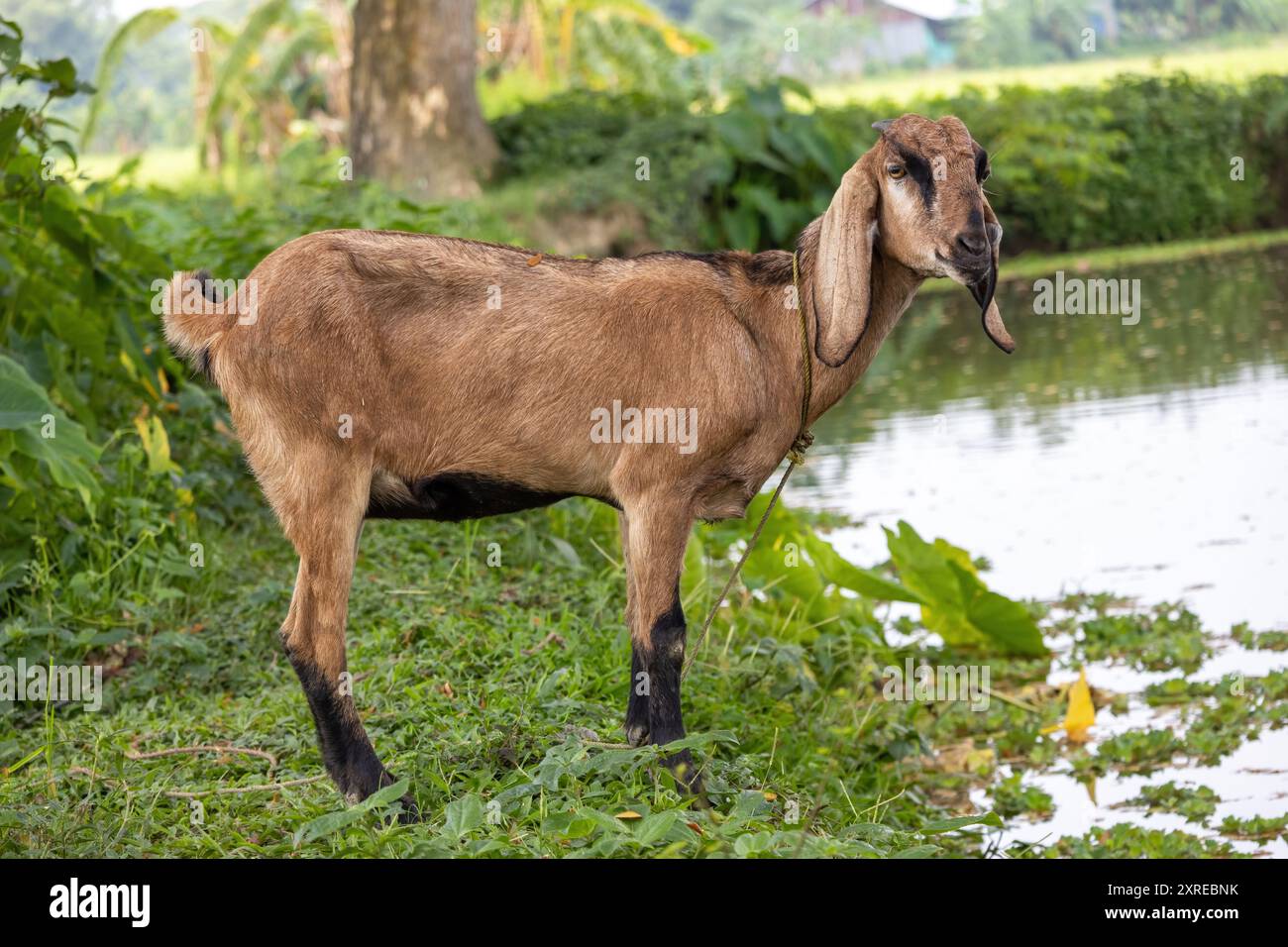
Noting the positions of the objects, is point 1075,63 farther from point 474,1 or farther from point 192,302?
point 192,302

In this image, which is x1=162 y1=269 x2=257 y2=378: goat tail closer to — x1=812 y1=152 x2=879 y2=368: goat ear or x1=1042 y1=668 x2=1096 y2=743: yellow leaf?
x1=812 y1=152 x2=879 y2=368: goat ear

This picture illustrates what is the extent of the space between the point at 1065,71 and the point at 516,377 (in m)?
31.9

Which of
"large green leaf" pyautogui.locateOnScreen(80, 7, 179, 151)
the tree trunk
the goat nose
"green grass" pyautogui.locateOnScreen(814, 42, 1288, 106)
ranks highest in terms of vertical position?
"green grass" pyautogui.locateOnScreen(814, 42, 1288, 106)

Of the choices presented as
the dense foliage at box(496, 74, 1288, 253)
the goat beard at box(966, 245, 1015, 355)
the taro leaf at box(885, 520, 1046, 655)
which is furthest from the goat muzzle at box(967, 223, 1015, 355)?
the dense foliage at box(496, 74, 1288, 253)

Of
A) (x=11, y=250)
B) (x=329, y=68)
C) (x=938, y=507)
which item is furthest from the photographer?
(x=329, y=68)

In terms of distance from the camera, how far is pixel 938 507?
9234mm

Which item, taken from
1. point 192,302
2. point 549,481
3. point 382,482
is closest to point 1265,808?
point 549,481

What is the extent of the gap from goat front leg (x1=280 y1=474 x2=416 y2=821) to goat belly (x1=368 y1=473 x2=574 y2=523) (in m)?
0.14

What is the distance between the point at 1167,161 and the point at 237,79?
12882mm

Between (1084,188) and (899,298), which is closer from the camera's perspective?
(899,298)

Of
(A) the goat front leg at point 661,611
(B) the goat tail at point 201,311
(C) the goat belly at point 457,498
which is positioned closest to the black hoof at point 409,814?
(A) the goat front leg at point 661,611

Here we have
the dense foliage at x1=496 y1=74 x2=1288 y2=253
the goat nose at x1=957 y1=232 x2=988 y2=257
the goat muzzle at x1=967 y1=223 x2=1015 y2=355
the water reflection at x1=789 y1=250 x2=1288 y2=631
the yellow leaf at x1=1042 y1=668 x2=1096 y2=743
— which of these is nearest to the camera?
the goat nose at x1=957 y1=232 x2=988 y2=257

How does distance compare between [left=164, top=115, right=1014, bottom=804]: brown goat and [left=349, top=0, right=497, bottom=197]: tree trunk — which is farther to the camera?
[left=349, top=0, right=497, bottom=197]: tree trunk

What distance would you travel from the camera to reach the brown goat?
423 cm
